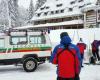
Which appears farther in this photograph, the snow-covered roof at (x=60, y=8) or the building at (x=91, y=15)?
the snow-covered roof at (x=60, y=8)

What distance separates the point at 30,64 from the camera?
1482 cm

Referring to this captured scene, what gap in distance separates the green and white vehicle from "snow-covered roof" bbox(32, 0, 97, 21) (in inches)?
1970

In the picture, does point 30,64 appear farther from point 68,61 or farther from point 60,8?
point 60,8

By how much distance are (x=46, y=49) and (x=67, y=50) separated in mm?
7988

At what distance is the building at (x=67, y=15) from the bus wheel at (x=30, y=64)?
39293 mm

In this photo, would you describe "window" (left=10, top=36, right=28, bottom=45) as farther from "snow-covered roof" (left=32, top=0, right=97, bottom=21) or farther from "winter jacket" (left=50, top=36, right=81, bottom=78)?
"snow-covered roof" (left=32, top=0, right=97, bottom=21)

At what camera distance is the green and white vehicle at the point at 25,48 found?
1433 centimetres

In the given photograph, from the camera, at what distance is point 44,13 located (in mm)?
77688

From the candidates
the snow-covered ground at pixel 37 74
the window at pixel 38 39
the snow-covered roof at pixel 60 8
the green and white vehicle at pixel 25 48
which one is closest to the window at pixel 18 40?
the green and white vehicle at pixel 25 48

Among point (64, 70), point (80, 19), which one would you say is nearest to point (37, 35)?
point (64, 70)

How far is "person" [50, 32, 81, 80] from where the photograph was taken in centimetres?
712

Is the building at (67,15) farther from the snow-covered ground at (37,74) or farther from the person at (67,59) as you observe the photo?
the person at (67,59)

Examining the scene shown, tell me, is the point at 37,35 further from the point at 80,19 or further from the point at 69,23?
the point at 80,19

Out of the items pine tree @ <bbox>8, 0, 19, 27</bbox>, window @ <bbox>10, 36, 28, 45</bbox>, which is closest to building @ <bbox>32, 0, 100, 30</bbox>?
pine tree @ <bbox>8, 0, 19, 27</bbox>
